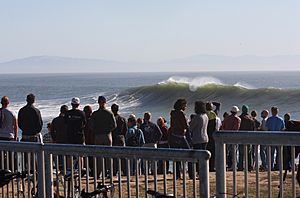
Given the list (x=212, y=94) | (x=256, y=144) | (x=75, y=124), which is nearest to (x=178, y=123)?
(x=75, y=124)

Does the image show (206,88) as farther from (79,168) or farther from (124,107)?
(79,168)

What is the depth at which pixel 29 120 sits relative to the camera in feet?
38.5

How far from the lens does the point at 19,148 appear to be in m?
7.36

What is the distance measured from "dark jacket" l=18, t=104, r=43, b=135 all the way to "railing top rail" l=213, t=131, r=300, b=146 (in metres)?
6.13

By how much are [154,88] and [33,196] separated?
51753mm

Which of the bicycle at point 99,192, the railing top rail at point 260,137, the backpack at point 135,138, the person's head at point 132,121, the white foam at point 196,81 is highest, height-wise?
the railing top rail at point 260,137

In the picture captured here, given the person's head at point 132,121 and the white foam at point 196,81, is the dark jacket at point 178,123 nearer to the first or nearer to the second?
the person's head at point 132,121

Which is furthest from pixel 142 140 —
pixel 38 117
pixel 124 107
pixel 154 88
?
pixel 154 88

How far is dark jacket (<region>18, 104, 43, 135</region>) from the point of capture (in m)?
11.7

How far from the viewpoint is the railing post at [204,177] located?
6113mm

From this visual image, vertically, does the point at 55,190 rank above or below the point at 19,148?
below

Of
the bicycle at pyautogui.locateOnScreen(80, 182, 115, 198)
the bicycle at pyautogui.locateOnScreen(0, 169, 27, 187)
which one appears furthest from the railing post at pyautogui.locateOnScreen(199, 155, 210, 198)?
the bicycle at pyautogui.locateOnScreen(0, 169, 27, 187)

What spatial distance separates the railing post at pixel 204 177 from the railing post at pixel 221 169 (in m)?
0.13

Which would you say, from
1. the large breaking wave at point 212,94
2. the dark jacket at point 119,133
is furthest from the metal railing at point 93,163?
the large breaking wave at point 212,94
